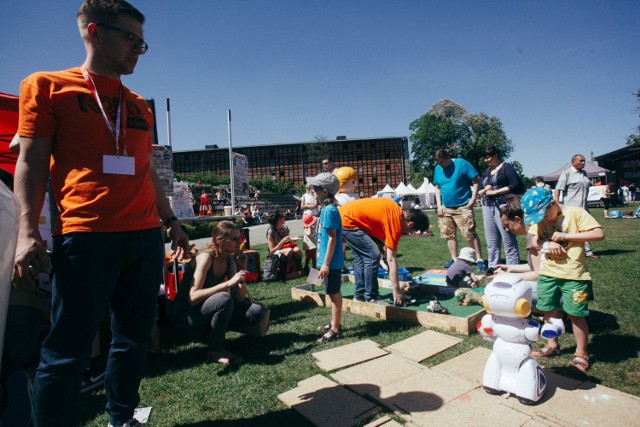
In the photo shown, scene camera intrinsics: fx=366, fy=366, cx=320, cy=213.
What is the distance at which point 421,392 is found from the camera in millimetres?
2582

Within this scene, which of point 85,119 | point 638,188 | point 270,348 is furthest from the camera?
point 638,188

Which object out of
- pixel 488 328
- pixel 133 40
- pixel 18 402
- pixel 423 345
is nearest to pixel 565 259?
pixel 488 328

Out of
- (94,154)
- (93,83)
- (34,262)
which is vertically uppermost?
(93,83)

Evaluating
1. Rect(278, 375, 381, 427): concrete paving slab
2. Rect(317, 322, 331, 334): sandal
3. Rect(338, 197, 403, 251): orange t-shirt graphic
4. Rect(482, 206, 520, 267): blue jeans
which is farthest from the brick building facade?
Rect(278, 375, 381, 427): concrete paving slab

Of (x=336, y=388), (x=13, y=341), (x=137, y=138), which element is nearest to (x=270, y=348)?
(x=336, y=388)

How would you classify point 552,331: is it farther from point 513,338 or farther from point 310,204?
point 310,204

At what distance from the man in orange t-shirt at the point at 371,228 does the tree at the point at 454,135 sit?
161 ft

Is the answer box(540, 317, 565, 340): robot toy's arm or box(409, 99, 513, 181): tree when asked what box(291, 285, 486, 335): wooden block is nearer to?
box(540, 317, 565, 340): robot toy's arm

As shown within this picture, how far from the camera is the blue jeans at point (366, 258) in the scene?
14.6 feet

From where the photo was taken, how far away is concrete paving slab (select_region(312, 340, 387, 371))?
123 inches

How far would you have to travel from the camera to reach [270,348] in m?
3.62

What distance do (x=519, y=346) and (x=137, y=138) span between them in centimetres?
269

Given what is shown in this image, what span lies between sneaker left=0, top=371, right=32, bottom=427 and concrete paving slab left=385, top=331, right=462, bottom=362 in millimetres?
2639

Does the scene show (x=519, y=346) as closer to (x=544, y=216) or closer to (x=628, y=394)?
(x=628, y=394)
